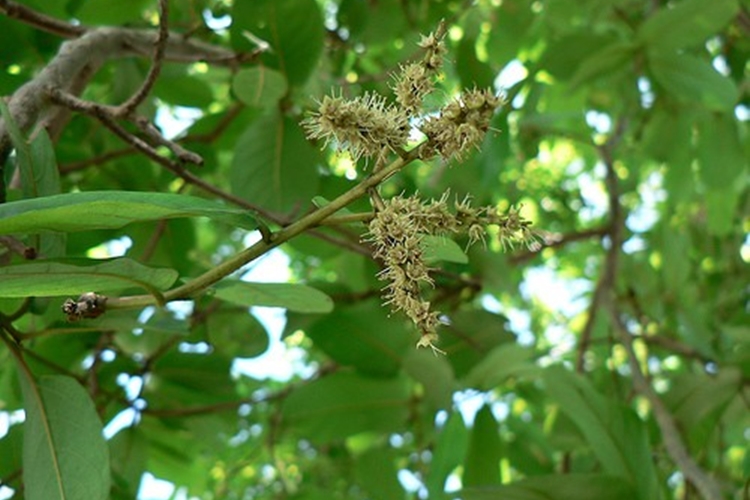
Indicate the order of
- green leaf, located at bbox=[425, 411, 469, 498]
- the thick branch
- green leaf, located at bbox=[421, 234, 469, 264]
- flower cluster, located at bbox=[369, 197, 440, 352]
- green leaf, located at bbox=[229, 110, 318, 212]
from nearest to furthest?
flower cluster, located at bbox=[369, 197, 440, 352] → green leaf, located at bbox=[421, 234, 469, 264] → the thick branch → green leaf, located at bbox=[425, 411, 469, 498] → green leaf, located at bbox=[229, 110, 318, 212]

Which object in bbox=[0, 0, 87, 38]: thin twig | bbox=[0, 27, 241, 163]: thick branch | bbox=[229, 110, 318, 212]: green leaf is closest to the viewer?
bbox=[0, 27, 241, 163]: thick branch

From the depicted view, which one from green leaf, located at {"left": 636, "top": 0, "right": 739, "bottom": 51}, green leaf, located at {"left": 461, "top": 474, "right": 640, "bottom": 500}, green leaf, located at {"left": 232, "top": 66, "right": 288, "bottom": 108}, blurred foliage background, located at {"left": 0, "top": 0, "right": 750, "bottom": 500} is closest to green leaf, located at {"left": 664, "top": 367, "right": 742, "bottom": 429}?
blurred foliage background, located at {"left": 0, "top": 0, "right": 750, "bottom": 500}

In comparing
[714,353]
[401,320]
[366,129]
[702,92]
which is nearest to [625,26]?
[702,92]

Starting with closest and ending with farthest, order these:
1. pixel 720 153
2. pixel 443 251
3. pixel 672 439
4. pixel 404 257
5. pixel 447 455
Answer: pixel 404 257, pixel 443 251, pixel 447 455, pixel 672 439, pixel 720 153

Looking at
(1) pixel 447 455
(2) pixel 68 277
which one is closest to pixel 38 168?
(2) pixel 68 277

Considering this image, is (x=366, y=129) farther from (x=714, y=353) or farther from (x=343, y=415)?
(x=714, y=353)

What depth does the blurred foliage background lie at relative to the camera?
42.9 inches

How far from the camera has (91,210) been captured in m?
0.60

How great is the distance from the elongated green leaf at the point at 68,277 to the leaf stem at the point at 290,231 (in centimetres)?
3

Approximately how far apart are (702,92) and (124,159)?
0.88 m

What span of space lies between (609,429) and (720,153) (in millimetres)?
915

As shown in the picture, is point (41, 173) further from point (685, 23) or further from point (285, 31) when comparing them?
point (685, 23)

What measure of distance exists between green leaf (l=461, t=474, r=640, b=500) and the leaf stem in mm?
475

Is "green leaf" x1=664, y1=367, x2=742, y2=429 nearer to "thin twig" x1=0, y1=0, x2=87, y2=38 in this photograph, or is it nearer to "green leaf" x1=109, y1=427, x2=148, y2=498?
"green leaf" x1=109, y1=427, x2=148, y2=498
